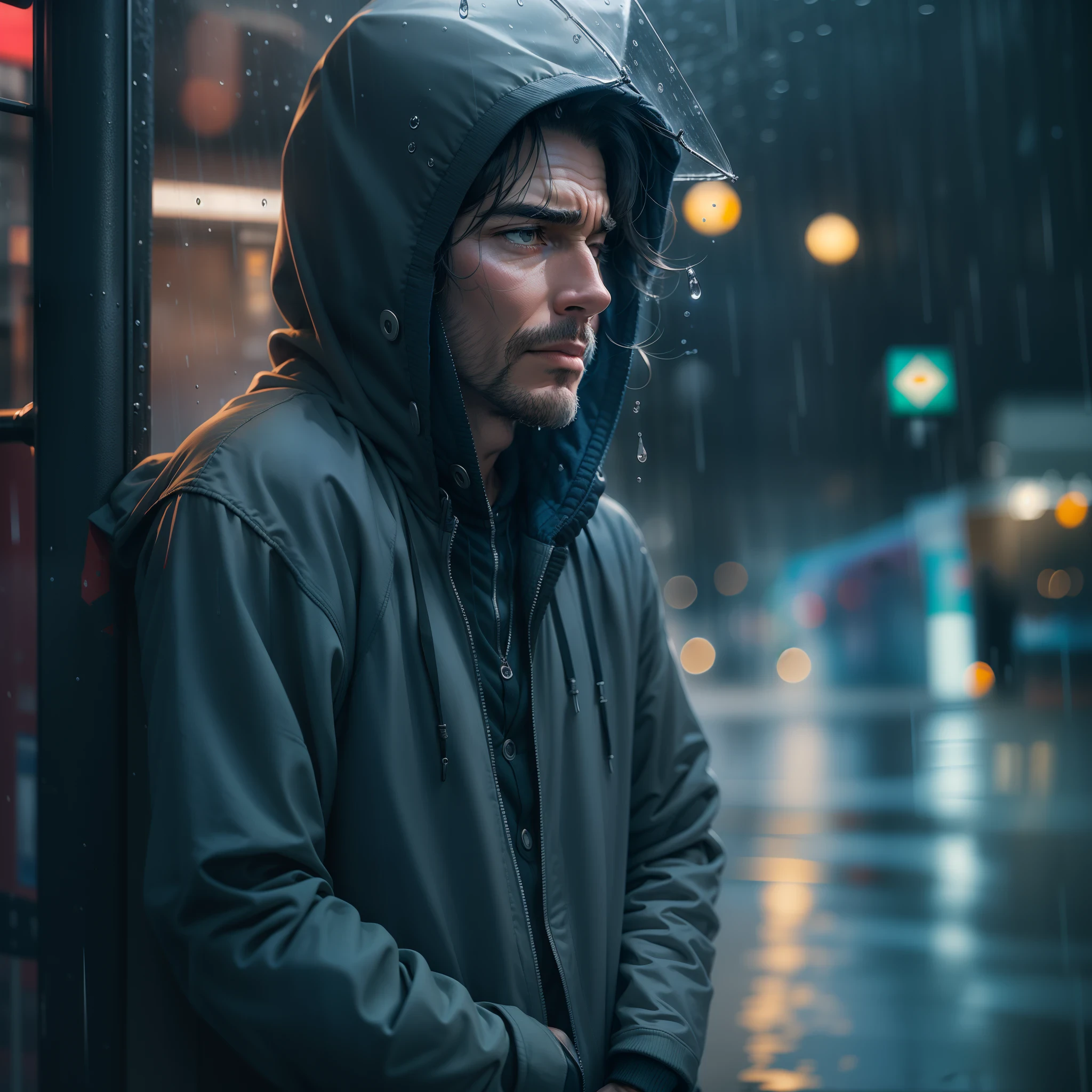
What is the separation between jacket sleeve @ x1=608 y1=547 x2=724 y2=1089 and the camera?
5.11 feet

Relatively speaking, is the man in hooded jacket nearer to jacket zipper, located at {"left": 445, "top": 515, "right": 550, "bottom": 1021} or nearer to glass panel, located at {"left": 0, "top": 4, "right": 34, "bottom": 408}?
jacket zipper, located at {"left": 445, "top": 515, "right": 550, "bottom": 1021}

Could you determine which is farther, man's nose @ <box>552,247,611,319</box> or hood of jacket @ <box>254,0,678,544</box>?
man's nose @ <box>552,247,611,319</box>

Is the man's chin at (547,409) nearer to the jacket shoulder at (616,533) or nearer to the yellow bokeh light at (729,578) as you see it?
the jacket shoulder at (616,533)

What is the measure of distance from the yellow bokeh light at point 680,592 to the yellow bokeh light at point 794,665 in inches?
294

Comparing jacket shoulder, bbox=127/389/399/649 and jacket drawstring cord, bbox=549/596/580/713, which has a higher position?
jacket shoulder, bbox=127/389/399/649

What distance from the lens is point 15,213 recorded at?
157 cm

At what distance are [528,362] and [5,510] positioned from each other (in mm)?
810

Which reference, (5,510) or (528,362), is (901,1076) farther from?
(5,510)

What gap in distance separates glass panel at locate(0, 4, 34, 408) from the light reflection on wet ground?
2862mm

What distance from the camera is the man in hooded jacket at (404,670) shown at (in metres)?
1.20

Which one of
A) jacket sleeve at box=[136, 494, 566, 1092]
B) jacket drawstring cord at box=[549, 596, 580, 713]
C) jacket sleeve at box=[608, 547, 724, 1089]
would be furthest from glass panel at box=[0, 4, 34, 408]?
jacket sleeve at box=[608, 547, 724, 1089]

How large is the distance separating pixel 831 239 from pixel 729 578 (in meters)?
14.8

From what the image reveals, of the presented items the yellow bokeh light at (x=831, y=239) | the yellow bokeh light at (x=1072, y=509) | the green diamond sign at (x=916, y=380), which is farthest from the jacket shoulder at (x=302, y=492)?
→ the yellow bokeh light at (x=1072, y=509)

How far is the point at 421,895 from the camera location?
134cm
